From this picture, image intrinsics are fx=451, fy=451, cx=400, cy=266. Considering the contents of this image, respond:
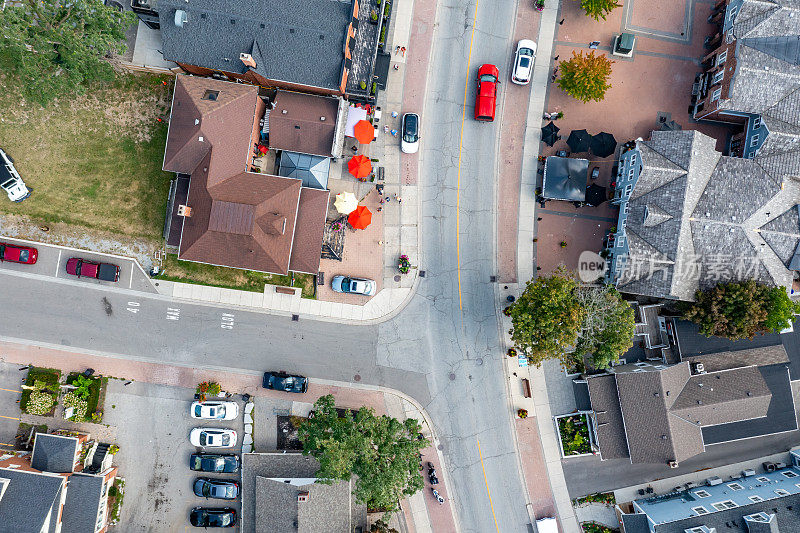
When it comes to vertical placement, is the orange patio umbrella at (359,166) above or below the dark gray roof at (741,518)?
above

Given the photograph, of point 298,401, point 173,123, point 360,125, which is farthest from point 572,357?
point 173,123

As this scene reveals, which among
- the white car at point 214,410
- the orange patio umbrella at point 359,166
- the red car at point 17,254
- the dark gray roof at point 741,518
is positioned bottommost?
the dark gray roof at point 741,518

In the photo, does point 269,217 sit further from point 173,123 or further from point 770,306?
point 770,306

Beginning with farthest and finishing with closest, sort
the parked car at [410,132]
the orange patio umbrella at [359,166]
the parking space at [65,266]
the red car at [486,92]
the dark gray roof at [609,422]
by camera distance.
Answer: the parking space at [65,266] < the parked car at [410,132] < the red car at [486,92] < the orange patio umbrella at [359,166] < the dark gray roof at [609,422]

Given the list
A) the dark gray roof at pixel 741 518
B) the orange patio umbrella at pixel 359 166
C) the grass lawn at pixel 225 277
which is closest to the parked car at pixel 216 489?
the grass lawn at pixel 225 277

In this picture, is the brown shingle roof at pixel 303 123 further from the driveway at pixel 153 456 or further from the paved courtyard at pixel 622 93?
the driveway at pixel 153 456

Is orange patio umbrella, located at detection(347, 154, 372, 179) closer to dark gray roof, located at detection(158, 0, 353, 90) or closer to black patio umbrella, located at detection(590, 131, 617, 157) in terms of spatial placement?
dark gray roof, located at detection(158, 0, 353, 90)

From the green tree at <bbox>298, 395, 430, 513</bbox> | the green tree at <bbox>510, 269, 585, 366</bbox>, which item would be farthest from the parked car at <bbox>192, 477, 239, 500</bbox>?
the green tree at <bbox>510, 269, 585, 366</bbox>
